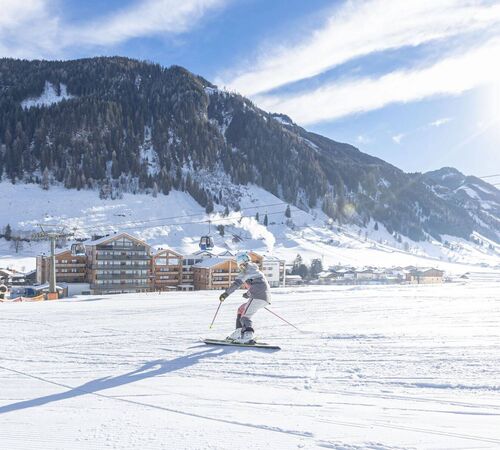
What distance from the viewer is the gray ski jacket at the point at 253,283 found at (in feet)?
30.3

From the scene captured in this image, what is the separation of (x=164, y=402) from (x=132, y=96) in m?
190

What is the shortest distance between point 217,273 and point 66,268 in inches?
777

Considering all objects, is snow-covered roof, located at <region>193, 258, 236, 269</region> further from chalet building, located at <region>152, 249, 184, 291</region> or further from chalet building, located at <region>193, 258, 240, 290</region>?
chalet building, located at <region>152, 249, 184, 291</region>

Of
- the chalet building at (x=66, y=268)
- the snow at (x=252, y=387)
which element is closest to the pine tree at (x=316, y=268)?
the chalet building at (x=66, y=268)

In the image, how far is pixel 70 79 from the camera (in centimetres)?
18012

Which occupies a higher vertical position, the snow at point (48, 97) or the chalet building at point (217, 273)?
the snow at point (48, 97)

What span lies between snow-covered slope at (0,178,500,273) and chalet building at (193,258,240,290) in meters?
44.1

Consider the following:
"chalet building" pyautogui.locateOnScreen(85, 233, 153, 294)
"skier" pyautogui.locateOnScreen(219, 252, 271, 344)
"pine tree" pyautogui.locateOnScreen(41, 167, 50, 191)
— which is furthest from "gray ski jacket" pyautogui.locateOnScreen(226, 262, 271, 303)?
"pine tree" pyautogui.locateOnScreen(41, 167, 50, 191)

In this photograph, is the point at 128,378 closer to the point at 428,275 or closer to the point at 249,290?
the point at 249,290

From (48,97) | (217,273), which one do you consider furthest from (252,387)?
(48,97)

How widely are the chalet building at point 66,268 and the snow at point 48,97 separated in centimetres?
12662

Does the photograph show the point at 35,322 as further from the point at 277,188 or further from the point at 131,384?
the point at 277,188

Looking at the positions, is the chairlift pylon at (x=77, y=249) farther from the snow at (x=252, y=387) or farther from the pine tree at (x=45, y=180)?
the pine tree at (x=45, y=180)

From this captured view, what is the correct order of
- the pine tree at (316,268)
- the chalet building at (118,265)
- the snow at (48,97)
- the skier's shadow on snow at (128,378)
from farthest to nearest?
the snow at (48,97), the pine tree at (316,268), the chalet building at (118,265), the skier's shadow on snow at (128,378)
